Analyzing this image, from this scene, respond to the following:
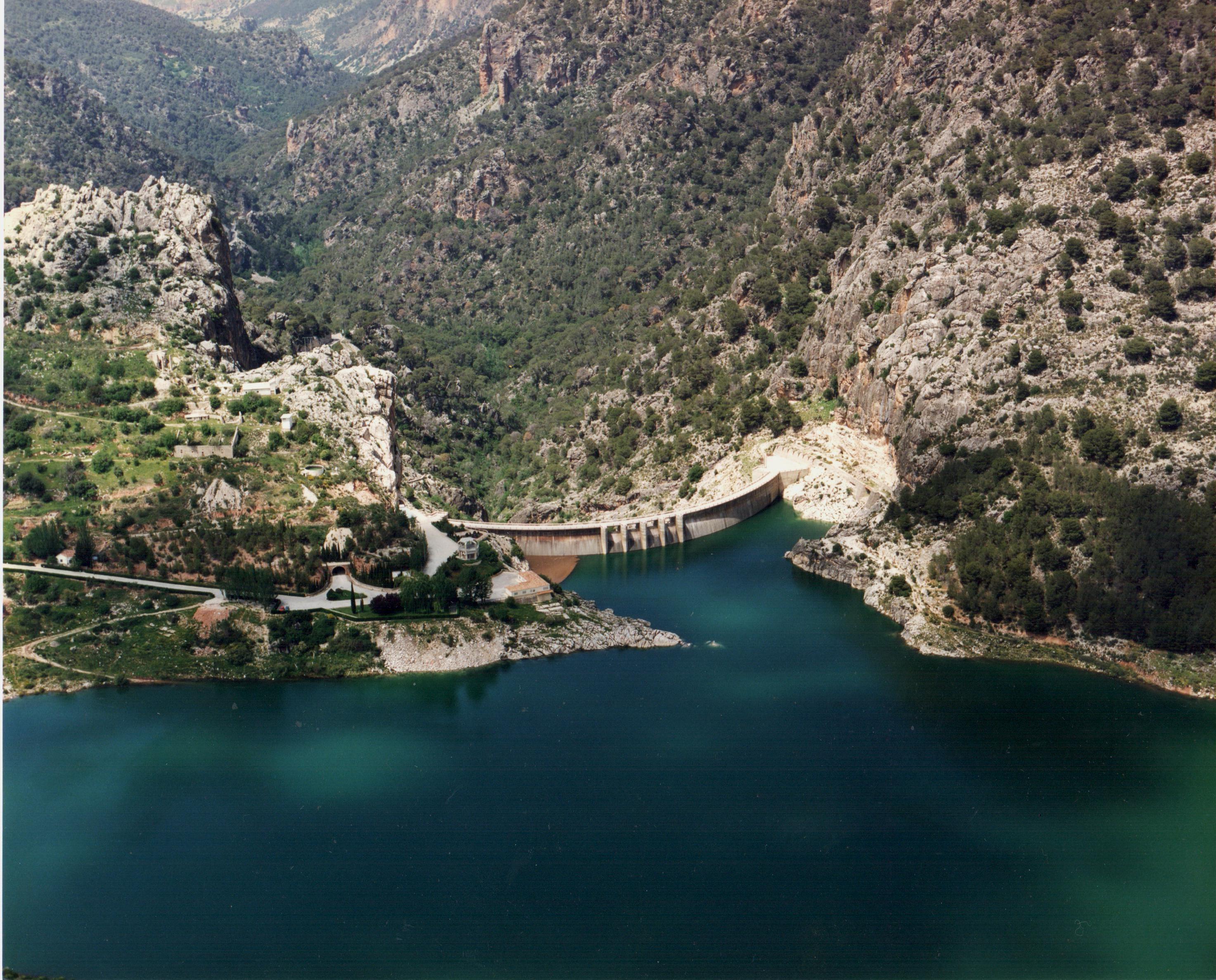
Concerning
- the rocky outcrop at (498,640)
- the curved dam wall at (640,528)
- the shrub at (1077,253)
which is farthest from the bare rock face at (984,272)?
the rocky outcrop at (498,640)

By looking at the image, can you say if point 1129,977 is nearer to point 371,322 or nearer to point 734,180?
point 371,322

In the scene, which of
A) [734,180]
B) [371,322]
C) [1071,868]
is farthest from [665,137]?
[1071,868]

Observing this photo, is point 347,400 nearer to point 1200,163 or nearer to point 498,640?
point 498,640

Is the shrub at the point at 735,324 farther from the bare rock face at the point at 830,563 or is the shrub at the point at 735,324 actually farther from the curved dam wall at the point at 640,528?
the bare rock face at the point at 830,563

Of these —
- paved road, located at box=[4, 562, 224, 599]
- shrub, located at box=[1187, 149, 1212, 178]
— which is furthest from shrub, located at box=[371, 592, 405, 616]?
shrub, located at box=[1187, 149, 1212, 178]

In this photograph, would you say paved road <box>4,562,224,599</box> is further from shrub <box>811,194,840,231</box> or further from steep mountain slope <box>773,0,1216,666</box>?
shrub <box>811,194,840,231</box>

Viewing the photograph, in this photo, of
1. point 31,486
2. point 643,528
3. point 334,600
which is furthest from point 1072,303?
point 31,486
